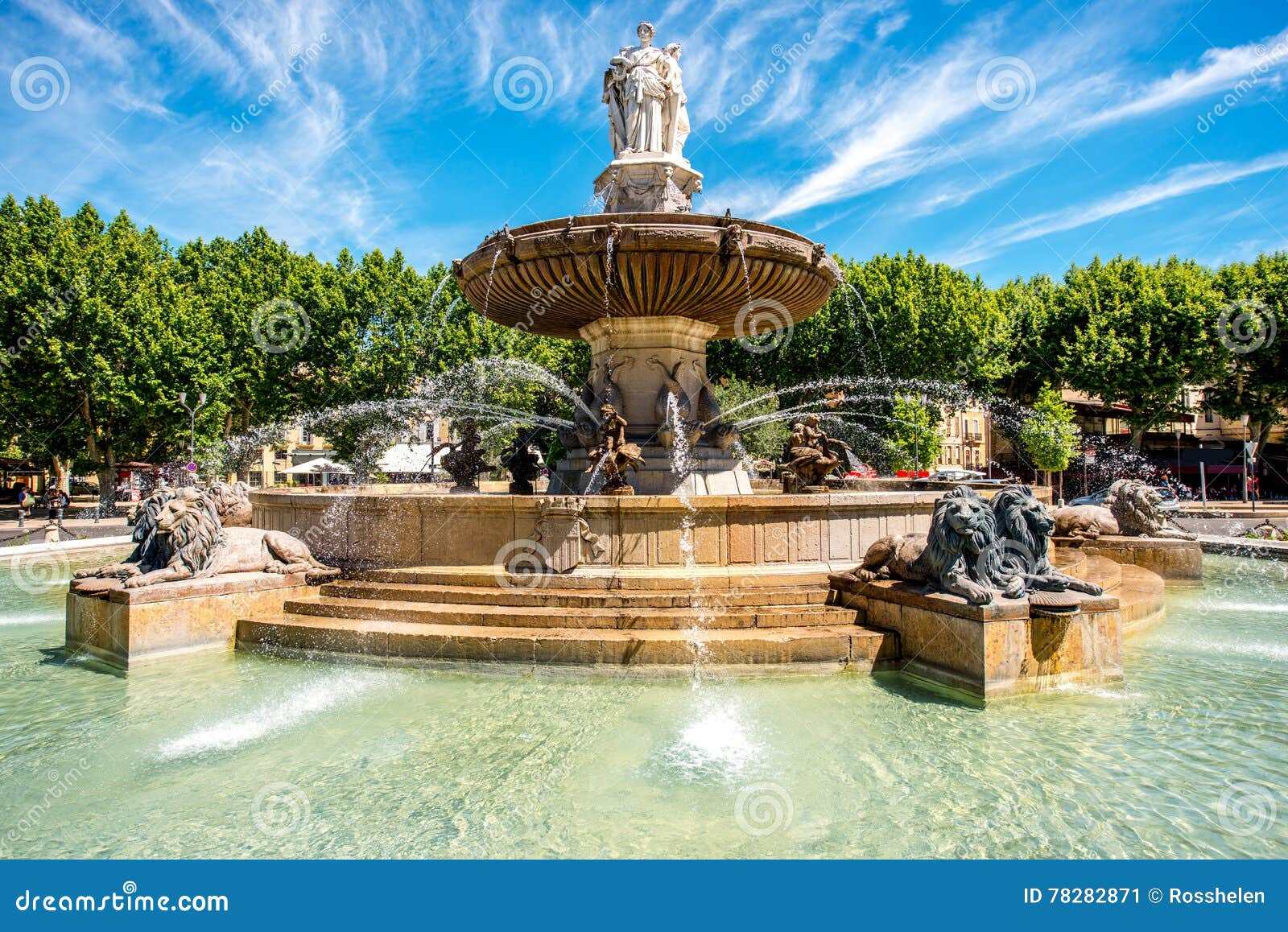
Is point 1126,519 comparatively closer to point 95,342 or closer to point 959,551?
point 959,551

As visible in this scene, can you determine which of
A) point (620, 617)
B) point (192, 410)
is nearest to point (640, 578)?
point (620, 617)

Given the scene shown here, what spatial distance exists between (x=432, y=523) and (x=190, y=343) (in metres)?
25.6

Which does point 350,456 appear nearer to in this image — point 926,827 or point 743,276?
point 743,276

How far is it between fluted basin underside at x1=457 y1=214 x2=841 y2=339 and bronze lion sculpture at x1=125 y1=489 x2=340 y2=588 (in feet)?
13.2

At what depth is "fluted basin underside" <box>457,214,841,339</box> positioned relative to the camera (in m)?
8.87

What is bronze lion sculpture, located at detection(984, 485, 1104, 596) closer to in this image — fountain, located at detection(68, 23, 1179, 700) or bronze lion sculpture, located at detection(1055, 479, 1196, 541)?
fountain, located at detection(68, 23, 1179, 700)

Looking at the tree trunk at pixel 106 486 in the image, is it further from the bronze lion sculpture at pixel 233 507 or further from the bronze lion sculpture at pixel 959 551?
the bronze lion sculpture at pixel 959 551

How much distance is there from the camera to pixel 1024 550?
247 inches

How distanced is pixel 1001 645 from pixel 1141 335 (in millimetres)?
30699

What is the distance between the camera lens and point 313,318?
100ft

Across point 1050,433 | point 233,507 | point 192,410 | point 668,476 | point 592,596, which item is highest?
point 192,410

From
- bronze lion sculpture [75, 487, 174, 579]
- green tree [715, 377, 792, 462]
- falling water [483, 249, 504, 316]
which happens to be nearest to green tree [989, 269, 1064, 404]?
green tree [715, 377, 792, 462]

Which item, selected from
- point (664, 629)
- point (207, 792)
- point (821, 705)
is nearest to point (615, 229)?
point (664, 629)

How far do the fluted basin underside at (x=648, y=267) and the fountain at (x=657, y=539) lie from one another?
0.03 meters
